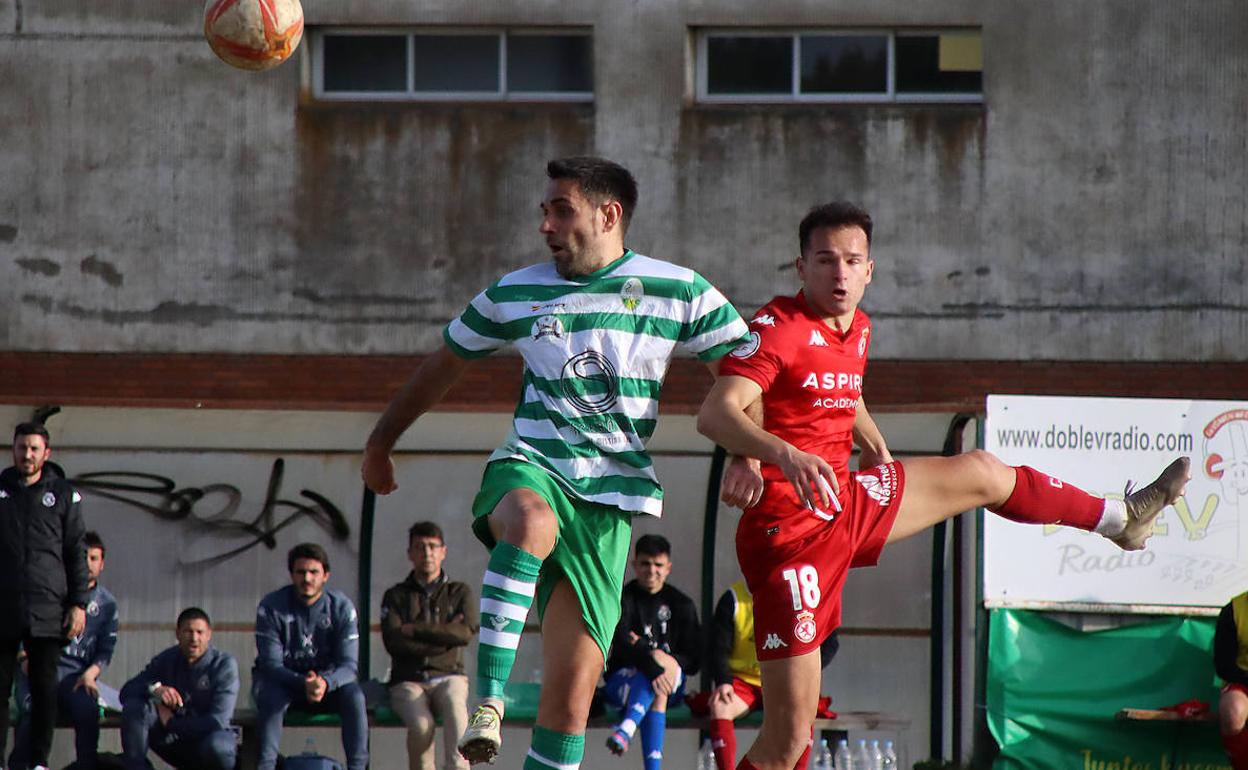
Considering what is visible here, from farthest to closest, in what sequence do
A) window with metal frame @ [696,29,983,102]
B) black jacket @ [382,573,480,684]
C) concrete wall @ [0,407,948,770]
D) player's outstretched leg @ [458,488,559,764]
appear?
window with metal frame @ [696,29,983,102]
concrete wall @ [0,407,948,770]
black jacket @ [382,573,480,684]
player's outstretched leg @ [458,488,559,764]

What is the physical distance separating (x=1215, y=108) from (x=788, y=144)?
13.5 ft

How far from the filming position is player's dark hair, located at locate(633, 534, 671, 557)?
37.6 feet

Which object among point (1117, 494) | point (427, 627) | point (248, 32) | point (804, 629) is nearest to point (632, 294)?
point (804, 629)

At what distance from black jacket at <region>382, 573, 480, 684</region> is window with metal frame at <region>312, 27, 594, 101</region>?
7448 mm

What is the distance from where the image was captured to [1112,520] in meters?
7.29

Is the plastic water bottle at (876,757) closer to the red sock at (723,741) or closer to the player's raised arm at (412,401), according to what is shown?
the red sock at (723,741)

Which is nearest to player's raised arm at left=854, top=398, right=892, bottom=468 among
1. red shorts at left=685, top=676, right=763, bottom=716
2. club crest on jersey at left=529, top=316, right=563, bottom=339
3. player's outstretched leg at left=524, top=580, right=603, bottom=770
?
club crest on jersey at left=529, top=316, right=563, bottom=339

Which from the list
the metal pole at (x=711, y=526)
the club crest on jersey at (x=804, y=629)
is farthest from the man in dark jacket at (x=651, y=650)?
the club crest on jersey at (x=804, y=629)

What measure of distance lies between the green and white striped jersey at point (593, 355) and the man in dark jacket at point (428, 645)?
533cm

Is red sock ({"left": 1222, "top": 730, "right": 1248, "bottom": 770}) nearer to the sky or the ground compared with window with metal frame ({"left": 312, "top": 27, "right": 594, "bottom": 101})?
nearer to the ground

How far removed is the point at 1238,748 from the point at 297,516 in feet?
20.9

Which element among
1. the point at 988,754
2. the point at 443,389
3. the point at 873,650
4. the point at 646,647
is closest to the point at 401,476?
the point at 646,647

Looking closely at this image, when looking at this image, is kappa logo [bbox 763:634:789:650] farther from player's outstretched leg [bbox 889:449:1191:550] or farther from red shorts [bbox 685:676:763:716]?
red shorts [bbox 685:676:763:716]

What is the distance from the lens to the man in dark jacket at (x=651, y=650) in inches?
433
